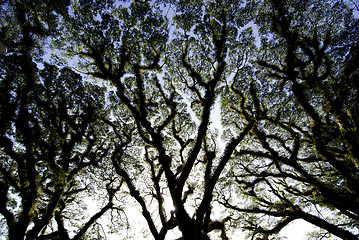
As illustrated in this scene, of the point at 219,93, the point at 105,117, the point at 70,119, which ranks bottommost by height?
the point at 70,119

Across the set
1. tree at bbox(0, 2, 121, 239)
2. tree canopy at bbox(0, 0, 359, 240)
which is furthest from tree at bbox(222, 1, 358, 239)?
tree at bbox(0, 2, 121, 239)

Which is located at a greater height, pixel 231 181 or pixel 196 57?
pixel 196 57

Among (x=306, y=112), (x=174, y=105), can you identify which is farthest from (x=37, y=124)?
(x=306, y=112)

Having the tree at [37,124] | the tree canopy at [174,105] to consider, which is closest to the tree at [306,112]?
the tree canopy at [174,105]

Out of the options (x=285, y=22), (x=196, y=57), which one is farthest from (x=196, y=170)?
(x=285, y=22)

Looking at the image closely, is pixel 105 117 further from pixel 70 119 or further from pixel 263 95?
pixel 263 95

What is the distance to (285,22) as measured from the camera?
937 centimetres

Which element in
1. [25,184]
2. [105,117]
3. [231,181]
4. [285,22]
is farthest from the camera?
[231,181]

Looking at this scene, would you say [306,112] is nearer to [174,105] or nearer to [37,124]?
[174,105]

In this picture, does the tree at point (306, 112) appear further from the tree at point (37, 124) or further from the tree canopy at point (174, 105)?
the tree at point (37, 124)

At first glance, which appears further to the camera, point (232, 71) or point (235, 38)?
point (232, 71)

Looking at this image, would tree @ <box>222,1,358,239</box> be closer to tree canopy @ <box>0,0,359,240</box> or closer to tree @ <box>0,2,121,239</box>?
tree canopy @ <box>0,0,359,240</box>

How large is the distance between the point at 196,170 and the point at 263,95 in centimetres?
773

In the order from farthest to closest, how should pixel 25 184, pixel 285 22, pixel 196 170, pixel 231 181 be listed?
pixel 196 170 → pixel 231 181 → pixel 285 22 → pixel 25 184
